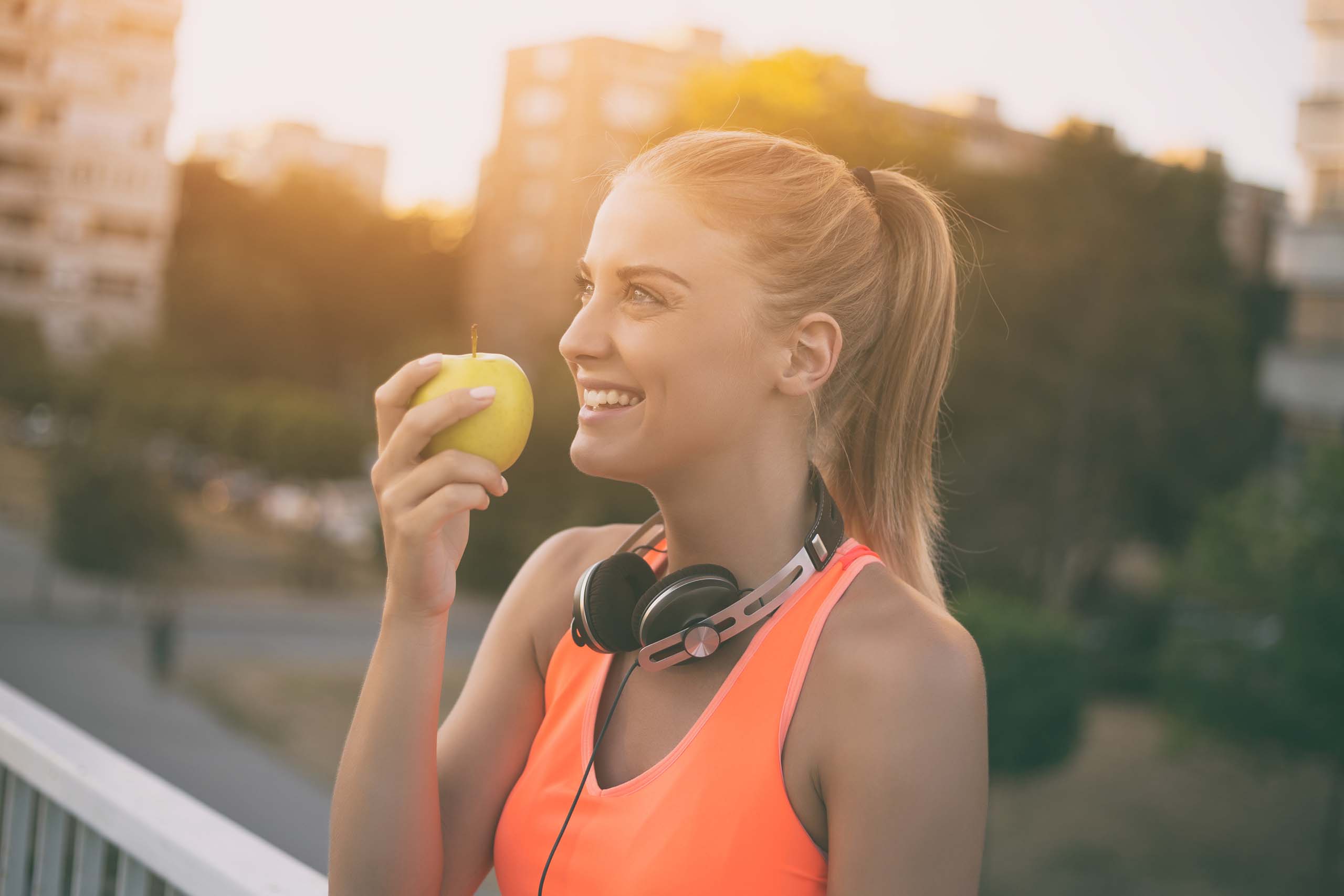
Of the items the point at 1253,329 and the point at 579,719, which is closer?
the point at 579,719

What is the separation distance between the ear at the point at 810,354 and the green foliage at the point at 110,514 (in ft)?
76.3

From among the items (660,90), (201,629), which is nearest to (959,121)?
(660,90)

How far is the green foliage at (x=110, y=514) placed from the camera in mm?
22562

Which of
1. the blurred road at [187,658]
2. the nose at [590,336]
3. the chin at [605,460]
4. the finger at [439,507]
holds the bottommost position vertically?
the blurred road at [187,658]

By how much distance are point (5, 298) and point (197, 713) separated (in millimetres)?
14642

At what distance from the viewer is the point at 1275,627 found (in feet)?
54.9

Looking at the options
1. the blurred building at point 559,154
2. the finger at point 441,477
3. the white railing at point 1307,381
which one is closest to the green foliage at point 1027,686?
the white railing at point 1307,381

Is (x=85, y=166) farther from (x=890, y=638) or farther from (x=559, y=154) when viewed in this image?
(x=890, y=638)

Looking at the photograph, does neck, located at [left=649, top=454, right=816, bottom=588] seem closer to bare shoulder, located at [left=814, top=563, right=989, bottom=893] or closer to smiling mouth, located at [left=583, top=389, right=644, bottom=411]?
smiling mouth, located at [left=583, top=389, right=644, bottom=411]

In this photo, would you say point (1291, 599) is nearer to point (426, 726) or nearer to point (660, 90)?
point (426, 726)

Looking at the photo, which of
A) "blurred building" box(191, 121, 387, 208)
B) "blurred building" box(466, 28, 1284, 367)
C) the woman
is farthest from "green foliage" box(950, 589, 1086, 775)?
"blurred building" box(191, 121, 387, 208)

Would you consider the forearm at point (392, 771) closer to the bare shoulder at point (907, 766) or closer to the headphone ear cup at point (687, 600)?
the headphone ear cup at point (687, 600)

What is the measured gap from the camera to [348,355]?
143ft

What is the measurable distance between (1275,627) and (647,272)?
17.6 metres
